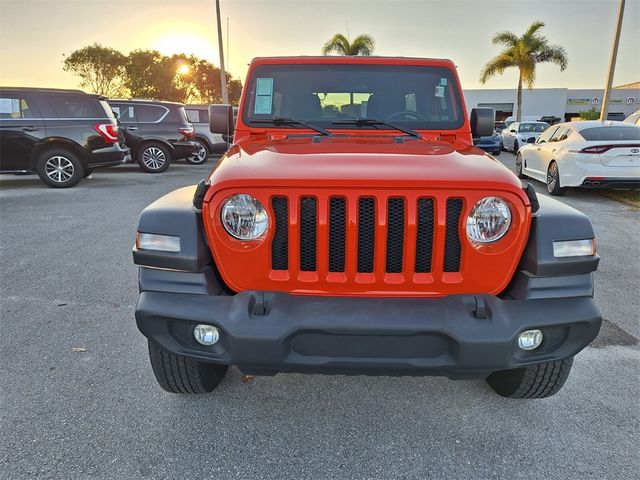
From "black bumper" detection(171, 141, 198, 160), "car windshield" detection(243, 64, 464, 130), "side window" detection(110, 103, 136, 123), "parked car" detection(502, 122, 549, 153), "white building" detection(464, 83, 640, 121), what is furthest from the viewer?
"white building" detection(464, 83, 640, 121)

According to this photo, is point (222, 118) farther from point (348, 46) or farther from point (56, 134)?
point (348, 46)

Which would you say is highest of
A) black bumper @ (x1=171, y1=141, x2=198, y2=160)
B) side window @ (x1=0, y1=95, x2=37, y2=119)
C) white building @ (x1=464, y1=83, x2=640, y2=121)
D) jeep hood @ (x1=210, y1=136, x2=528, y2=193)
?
white building @ (x1=464, y1=83, x2=640, y2=121)

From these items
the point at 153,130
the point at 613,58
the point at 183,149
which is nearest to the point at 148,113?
the point at 153,130

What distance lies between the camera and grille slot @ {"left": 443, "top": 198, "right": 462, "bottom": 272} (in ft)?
6.72

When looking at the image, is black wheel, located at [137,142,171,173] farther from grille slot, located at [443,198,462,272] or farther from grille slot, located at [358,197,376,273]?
grille slot, located at [443,198,462,272]

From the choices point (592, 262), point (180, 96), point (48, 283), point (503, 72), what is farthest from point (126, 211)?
point (180, 96)

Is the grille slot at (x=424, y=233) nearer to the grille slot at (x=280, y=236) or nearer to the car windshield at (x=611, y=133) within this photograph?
the grille slot at (x=280, y=236)

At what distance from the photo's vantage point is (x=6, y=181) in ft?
37.0

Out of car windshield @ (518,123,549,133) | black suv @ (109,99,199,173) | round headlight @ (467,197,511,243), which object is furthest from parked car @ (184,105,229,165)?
round headlight @ (467,197,511,243)

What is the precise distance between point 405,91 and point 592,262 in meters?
1.80

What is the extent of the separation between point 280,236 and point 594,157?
8.23 meters

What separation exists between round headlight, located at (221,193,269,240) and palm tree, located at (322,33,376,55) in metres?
27.8

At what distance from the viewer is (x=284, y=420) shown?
8.12ft

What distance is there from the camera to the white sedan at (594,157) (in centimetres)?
823
